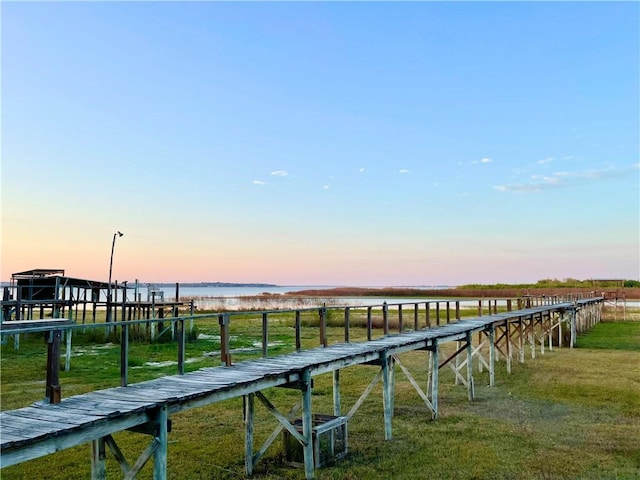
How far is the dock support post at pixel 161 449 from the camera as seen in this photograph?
6.47 metres

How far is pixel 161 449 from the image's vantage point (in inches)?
257

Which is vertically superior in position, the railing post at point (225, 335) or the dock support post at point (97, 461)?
the railing post at point (225, 335)

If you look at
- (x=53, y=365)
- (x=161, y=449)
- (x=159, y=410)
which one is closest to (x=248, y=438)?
(x=161, y=449)

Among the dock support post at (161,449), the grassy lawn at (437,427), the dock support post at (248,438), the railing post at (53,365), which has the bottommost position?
the grassy lawn at (437,427)

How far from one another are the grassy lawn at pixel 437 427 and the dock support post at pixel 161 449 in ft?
8.71

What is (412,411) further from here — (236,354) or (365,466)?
(236,354)

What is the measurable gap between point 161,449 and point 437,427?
7402mm

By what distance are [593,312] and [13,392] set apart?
3840 cm

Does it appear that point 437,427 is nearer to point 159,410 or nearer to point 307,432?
point 307,432

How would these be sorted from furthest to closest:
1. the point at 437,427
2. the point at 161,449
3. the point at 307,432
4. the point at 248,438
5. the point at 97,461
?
A: the point at 437,427
the point at 248,438
the point at 307,432
the point at 97,461
the point at 161,449

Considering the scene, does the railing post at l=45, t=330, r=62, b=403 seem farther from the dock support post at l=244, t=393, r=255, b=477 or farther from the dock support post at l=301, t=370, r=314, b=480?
the dock support post at l=301, t=370, r=314, b=480

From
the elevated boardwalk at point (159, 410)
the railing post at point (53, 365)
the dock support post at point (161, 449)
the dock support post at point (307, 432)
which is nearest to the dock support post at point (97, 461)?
the elevated boardwalk at point (159, 410)

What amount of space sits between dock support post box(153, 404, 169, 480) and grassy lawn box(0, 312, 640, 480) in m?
2.65

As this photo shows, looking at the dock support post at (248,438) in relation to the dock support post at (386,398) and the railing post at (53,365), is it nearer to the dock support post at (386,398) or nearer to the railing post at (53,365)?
the dock support post at (386,398)
